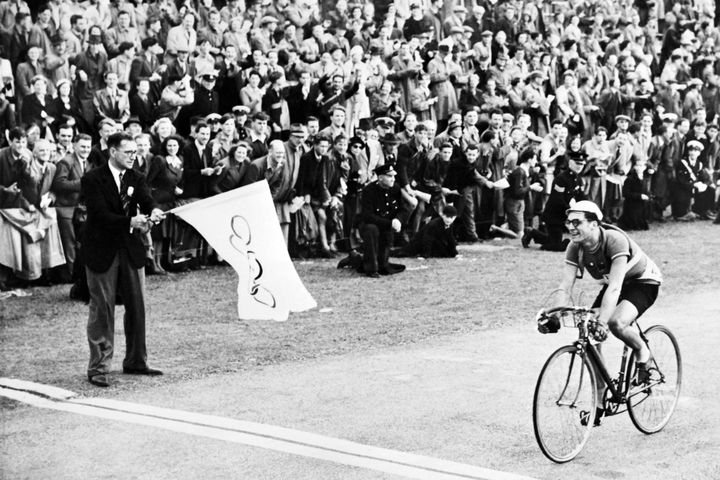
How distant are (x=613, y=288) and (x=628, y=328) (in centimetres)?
51

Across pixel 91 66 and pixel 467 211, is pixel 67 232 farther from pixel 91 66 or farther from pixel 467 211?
pixel 467 211

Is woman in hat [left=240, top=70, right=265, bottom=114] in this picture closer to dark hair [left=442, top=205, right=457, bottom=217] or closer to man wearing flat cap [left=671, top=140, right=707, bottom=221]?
dark hair [left=442, top=205, right=457, bottom=217]

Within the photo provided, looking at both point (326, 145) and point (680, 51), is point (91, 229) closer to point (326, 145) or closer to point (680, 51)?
point (326, 145)

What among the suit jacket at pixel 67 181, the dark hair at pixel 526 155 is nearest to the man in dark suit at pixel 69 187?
the suit jacket at pixel 67 181

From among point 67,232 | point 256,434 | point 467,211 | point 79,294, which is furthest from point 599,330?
point 467,211

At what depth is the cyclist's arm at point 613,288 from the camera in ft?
28.3

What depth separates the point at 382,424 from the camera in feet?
31.1

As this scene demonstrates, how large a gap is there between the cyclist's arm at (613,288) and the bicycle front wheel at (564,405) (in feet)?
1.18

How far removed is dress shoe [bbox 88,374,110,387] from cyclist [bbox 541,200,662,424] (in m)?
4.39

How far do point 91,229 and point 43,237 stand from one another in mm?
5566

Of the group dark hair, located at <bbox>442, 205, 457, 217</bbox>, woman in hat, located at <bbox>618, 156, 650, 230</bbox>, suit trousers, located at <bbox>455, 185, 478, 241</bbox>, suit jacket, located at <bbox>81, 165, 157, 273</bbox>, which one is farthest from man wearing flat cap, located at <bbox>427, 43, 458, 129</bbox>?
suit jacket, located at <bbox>81, 165, 157, 273</bbox>

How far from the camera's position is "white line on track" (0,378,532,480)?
323 inches

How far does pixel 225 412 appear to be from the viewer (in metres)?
9.90

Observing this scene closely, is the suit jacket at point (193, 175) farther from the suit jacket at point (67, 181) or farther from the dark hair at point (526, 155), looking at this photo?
the dark hair at point (526, 155)
